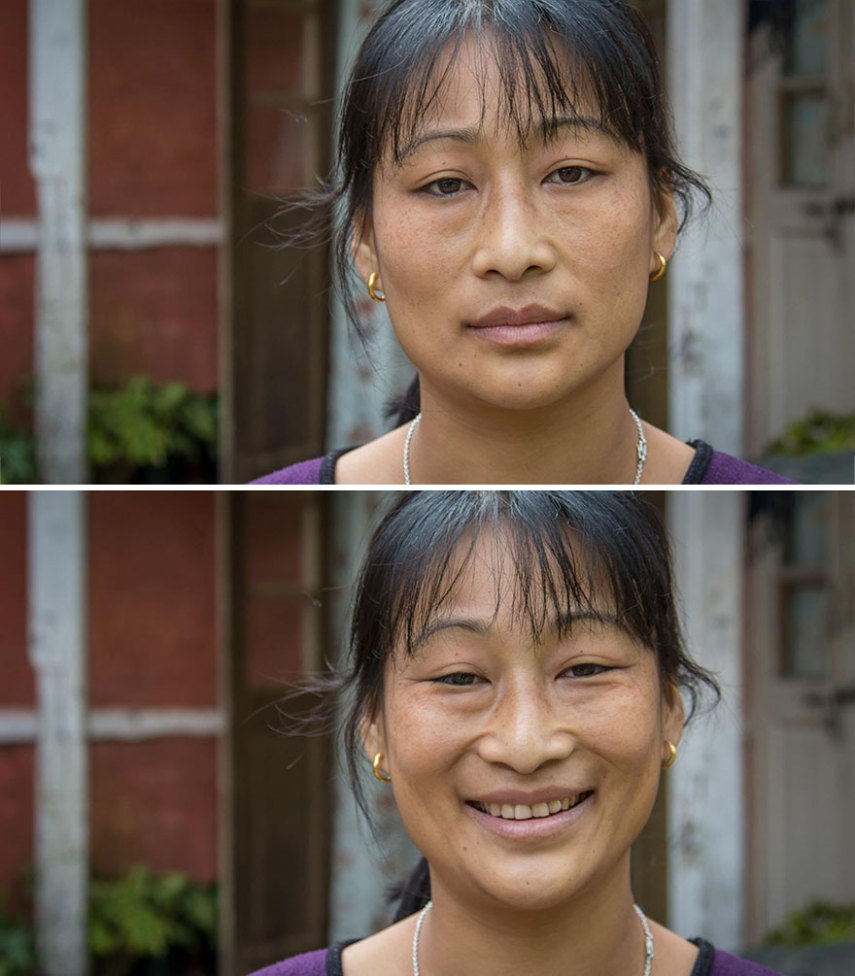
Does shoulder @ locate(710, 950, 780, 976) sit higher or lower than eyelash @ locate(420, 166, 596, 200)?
lower

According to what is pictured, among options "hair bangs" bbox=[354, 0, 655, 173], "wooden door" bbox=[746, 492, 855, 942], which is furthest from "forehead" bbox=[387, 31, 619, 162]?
"wooden door" bbox=[746, 492, 855, 942]

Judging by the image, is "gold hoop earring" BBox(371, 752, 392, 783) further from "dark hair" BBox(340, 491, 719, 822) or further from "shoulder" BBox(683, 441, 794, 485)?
"shoulder" BBox(683, 441, 794, 485)

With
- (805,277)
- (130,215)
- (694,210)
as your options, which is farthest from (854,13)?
(130,215)

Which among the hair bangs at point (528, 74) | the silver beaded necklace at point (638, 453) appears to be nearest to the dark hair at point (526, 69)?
the hair bangs at point (528, 74)

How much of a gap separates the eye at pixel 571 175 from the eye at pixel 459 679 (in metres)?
0.20

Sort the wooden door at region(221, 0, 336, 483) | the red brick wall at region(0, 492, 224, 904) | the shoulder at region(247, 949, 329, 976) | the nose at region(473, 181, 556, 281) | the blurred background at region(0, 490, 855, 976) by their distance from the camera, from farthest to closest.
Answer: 1. the red brick wall at region(0, 492, 224, 904)
2. the blurred background at region(0, 490, 855, 976)
3. the wooden door at region(221, 0, 336, 483)
4. the shoulder at region(247, 949, 329, 976)
5. the nose at region(473, 181, 556, 281)

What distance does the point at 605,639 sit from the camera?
0.55 m

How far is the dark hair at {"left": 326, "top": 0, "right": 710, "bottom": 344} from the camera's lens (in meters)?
0.52

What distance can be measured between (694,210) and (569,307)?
0.42 ft

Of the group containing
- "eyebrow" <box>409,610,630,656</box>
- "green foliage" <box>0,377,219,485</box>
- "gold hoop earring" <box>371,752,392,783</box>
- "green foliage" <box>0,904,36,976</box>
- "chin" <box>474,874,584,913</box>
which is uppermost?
"green foliage" <box>0,377,219,485</box>

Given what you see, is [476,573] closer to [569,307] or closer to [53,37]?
[569,307]

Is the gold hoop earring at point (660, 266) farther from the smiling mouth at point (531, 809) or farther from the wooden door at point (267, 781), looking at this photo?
the wooden door at point (267, 781)

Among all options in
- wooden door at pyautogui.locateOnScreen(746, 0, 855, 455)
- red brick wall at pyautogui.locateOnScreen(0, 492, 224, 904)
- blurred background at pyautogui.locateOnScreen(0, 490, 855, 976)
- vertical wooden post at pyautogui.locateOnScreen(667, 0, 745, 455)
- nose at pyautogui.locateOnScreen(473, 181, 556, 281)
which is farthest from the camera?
red brick wall at pyautogui.locateOnScreen(0, 492, 224, 904)

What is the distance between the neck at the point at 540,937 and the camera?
57 centimetres
